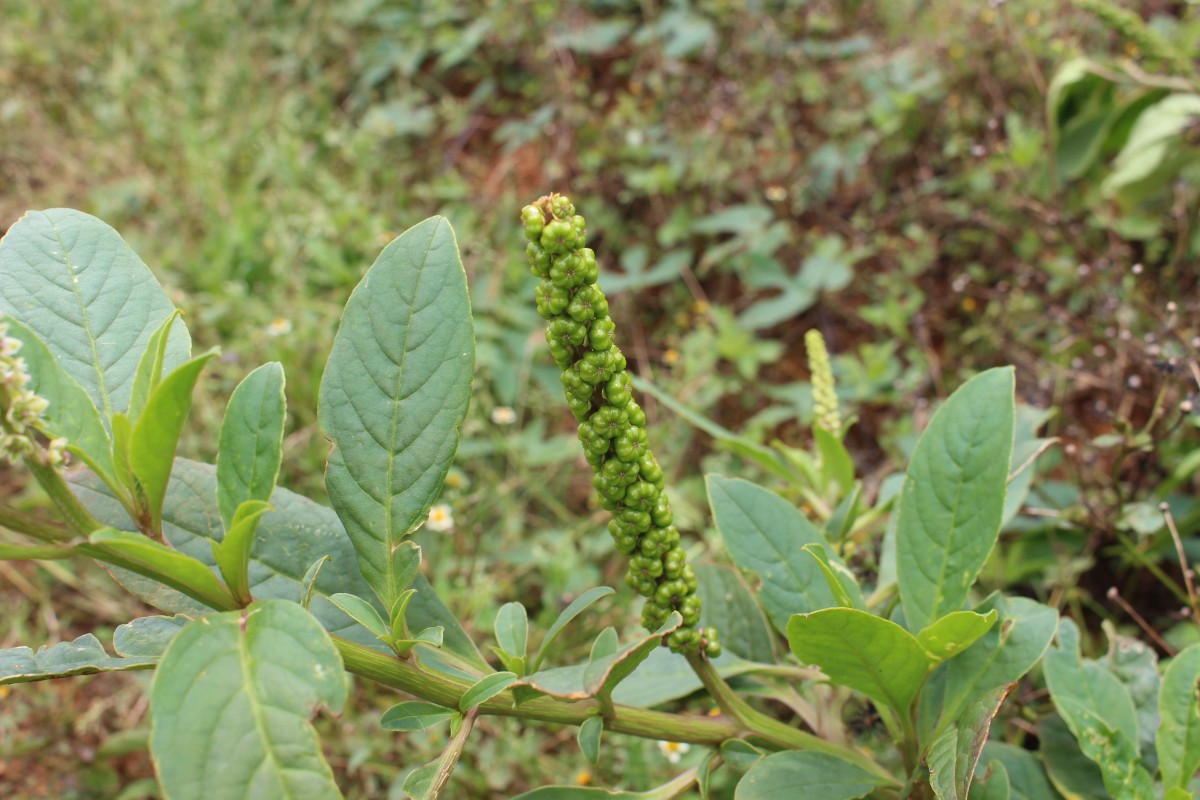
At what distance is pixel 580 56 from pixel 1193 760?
12.2ft

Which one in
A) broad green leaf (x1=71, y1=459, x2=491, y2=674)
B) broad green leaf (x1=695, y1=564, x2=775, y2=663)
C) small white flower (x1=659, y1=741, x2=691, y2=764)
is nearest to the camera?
broad green leaf (x1=71, y1=459, x2=491, y2=674)

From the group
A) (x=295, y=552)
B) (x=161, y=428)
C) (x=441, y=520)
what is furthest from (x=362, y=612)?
(x=441, y=520)

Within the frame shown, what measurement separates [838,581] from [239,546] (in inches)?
28.8

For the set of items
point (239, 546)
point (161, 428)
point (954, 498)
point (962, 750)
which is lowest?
point (962, 750)

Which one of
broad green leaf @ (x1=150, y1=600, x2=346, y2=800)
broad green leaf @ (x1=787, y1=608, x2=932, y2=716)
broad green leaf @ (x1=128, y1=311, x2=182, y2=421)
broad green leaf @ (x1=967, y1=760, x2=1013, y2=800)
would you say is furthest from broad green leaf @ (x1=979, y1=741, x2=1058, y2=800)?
broad green leaf @ (x1=128, y1=311, x2=182, y2=421)

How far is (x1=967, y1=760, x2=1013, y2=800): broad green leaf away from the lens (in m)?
1.28

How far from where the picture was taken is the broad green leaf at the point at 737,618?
5.24ft

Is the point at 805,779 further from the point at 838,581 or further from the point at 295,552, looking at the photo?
the point at 295,552

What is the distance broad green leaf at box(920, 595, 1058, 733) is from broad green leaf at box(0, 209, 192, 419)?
1.13 m

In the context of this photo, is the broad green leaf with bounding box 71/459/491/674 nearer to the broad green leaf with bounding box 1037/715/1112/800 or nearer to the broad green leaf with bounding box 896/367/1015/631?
the broad green leaf with bounding box 896/367/1015/631

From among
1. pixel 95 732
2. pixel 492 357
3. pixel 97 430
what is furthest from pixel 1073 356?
pixel 95 732

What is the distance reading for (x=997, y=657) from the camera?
4.26ft

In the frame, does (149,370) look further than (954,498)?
No

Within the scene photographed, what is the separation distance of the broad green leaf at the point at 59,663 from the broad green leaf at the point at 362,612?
0.20m
